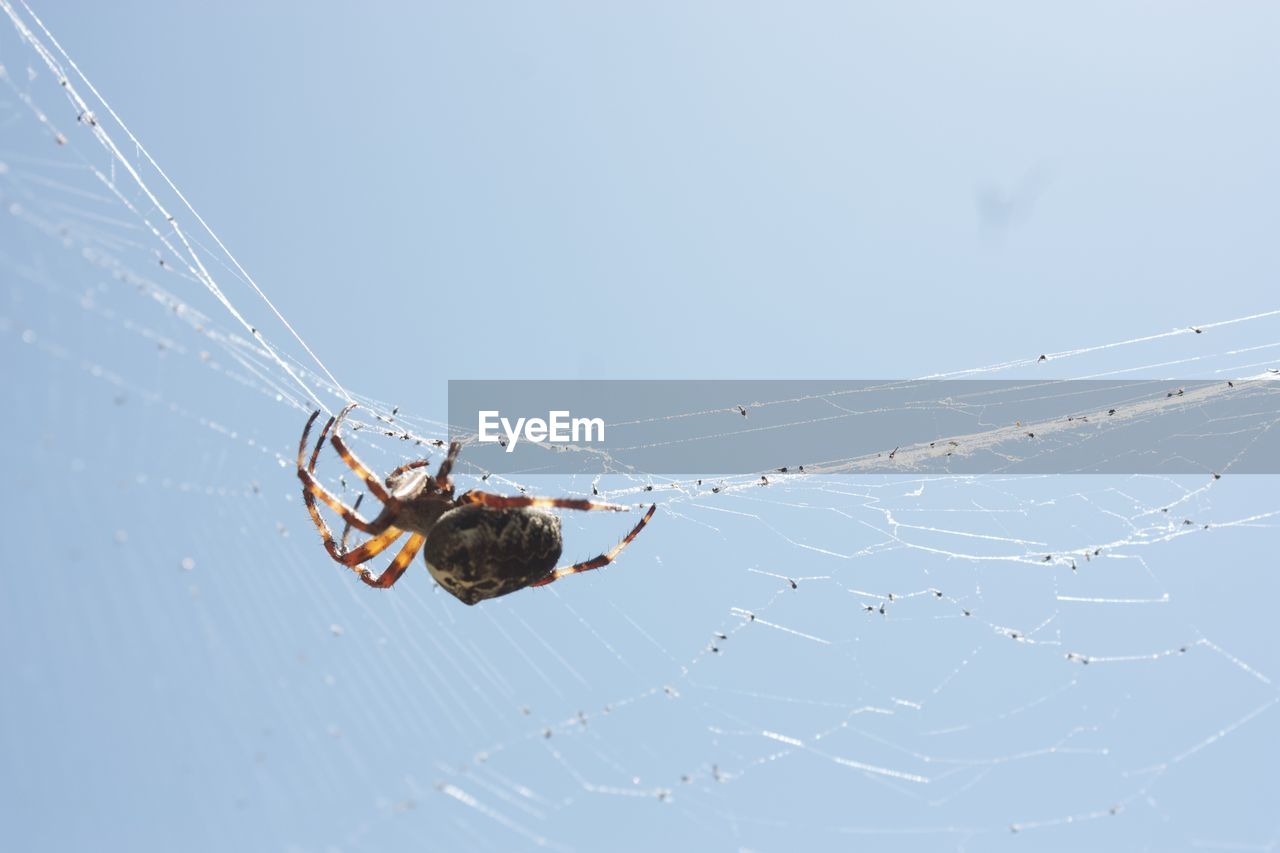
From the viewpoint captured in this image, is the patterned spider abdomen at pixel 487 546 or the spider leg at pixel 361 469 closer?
the patterned spider abdomen at pixel 487 546

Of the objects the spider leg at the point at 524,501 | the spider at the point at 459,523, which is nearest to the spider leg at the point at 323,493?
the spider at the point at 459,523

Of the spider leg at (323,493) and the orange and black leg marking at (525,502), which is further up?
the spider leg at (323,493)

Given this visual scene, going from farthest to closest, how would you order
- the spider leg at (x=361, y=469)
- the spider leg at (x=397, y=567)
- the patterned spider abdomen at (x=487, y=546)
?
the spider leg at (x=397, y=567)
the spider leg at (x=361, y=469)
the patterned spider abdomen at (x=487, y=546)

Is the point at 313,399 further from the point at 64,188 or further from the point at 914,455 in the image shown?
the point at 914,455

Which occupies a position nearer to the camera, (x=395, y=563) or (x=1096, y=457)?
(x=395, y=563)

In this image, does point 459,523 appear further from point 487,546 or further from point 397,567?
point 397,567

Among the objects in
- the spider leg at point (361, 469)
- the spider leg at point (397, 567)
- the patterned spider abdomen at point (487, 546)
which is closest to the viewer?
the patterned spider abdomen at point (487, 546)

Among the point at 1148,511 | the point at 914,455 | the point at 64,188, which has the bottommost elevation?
the point at 1148,511

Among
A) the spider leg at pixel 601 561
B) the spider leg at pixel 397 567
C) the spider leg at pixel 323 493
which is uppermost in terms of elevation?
the spider leg at pixel 323 493

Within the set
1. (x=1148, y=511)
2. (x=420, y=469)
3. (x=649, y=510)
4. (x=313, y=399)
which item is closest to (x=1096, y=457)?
(x=1148, y=511)

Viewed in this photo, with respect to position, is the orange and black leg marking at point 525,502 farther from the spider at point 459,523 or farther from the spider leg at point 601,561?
the spider leg at point 601,561
